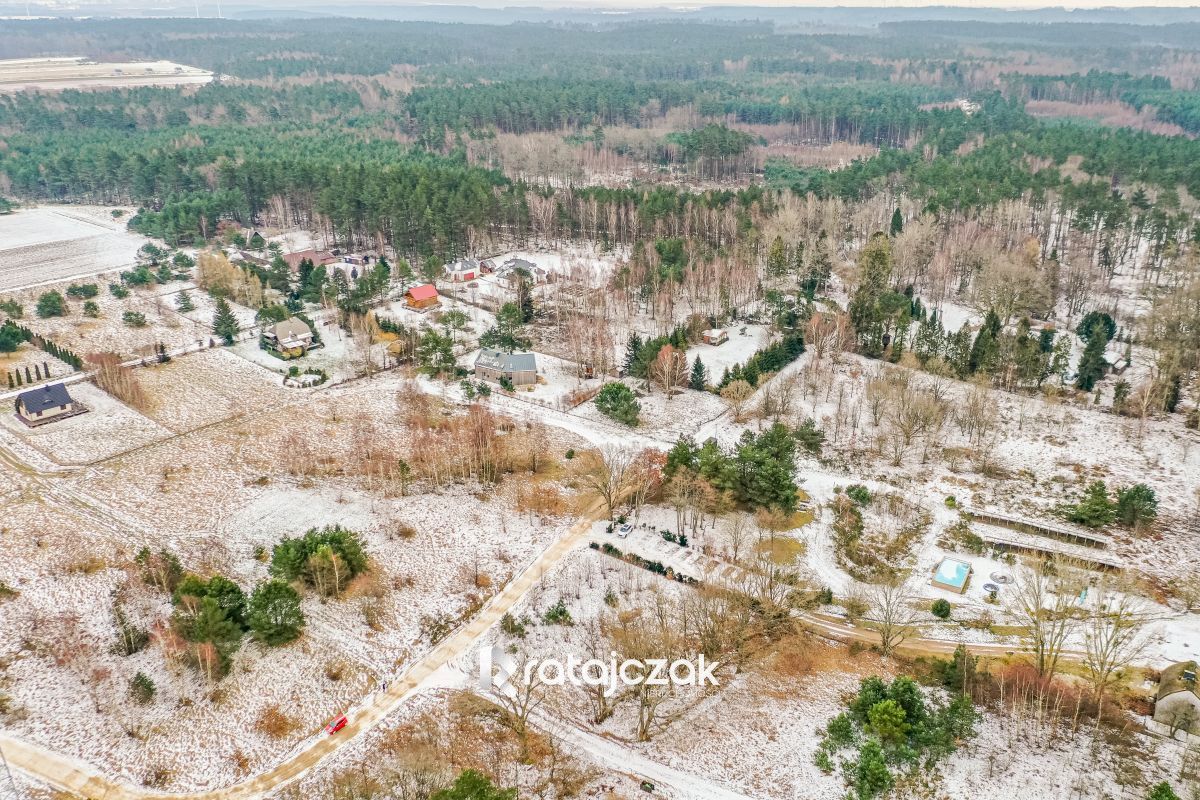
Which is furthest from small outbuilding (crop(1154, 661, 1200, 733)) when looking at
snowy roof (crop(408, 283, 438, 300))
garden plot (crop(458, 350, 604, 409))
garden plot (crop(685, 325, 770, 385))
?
snowy roof (crop(408, 283, 438, 300))

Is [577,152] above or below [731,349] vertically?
above

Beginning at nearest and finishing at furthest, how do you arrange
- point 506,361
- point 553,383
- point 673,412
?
point 673,412 < point 506,361 < point 553,383

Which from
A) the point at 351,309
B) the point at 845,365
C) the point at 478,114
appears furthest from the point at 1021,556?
the point at 478,114

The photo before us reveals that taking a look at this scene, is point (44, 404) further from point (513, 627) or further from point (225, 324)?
point (513, 627)

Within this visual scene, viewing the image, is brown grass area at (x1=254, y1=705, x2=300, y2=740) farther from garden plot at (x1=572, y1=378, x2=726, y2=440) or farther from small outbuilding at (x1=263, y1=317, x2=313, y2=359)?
small outbuilding at (x1=263, y1=317, x2=313, y2=359)

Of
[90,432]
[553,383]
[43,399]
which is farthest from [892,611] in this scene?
[43,399]

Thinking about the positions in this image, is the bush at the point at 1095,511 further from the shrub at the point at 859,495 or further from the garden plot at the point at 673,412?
the garden plot at the point at 673,412
